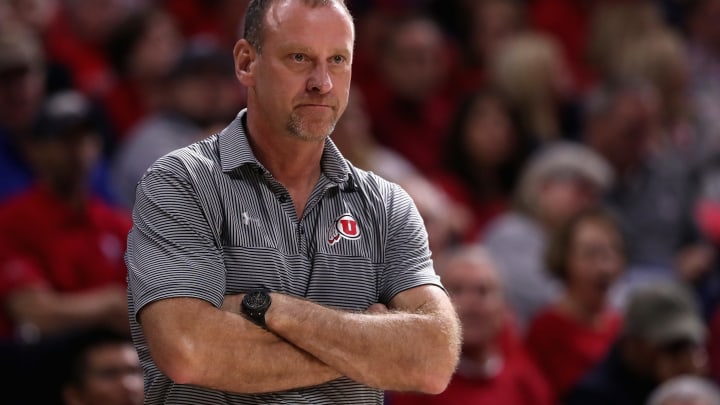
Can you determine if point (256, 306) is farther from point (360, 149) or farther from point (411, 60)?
point (411, 60)

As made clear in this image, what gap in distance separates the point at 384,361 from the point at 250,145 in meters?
0.63

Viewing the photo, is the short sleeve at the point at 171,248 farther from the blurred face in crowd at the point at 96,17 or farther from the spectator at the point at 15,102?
the blurred face in crowd at the point at 96,17

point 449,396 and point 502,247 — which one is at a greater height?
point 502,247

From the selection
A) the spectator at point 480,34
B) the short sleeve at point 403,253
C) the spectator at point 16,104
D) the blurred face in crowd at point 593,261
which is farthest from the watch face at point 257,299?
the spectator at point 480,34

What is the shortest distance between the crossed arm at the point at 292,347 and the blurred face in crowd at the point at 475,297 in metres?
2.45

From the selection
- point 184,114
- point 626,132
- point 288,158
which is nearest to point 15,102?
point 184,114

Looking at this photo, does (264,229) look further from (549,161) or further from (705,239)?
(705,239)

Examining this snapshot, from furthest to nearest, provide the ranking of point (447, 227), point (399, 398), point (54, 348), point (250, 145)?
point (447, 227), point (399, 398), point (54, 348), point (250, 145)

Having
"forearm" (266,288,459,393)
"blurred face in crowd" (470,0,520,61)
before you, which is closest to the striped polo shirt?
"forearm" (266,288,459,393)

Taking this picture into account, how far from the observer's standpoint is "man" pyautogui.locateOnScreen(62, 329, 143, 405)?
15.8 ft

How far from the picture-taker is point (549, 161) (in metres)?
6.89

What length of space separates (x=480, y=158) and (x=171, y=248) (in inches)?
178

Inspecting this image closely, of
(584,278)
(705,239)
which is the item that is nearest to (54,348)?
(584,278)

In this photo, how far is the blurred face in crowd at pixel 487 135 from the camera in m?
7.33
